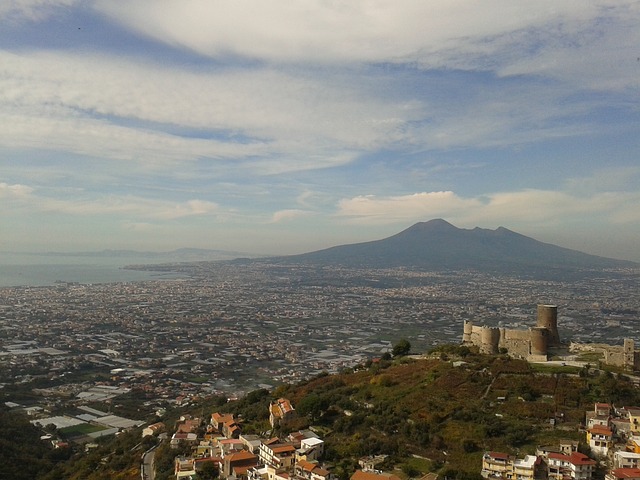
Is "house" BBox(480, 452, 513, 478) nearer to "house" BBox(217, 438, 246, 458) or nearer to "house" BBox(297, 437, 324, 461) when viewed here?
"house" BBox(297, 437, 324, 461)

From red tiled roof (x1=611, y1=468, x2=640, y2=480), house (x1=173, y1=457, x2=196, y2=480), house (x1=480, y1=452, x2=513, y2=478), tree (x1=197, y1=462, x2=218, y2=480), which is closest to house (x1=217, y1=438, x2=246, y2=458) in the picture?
tree (x1=197, y1=462, x2=218, y2=480)

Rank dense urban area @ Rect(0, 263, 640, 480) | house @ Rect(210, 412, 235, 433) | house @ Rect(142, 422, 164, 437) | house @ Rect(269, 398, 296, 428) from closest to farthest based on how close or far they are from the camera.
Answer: house @ Rect(269, 398, 296, 428) → house @ Rect(210, 412, 235, 433) → house @ Rect(142, 422, 164, 437) → dense urban area @ Rect(0, 263, 640, 480)

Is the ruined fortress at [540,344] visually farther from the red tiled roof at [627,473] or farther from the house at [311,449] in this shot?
the house at [311,449]

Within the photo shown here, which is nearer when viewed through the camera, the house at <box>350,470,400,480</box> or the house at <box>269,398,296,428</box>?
the house at <box>350,470,400,480</box>

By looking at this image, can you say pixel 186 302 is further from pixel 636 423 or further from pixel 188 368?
pixel 636 423

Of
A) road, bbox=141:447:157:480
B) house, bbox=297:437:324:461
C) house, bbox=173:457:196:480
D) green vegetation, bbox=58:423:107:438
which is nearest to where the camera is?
house, bbox=297:437:324:461

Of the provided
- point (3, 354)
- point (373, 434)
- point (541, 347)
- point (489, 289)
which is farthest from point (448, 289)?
point (373, 434)

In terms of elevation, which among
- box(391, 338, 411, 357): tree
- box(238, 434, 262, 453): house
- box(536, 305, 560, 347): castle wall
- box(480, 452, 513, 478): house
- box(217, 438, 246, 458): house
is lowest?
box(217, 438, 246, 458): house
